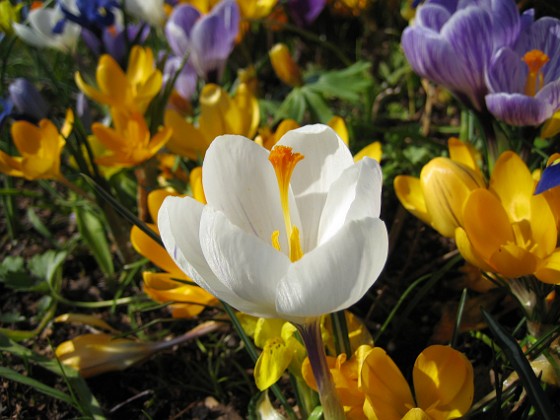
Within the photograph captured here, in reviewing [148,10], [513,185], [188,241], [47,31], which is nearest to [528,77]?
[513,185]

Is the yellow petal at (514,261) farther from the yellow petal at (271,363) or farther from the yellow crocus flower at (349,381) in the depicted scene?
the yellow petal at (271,363)

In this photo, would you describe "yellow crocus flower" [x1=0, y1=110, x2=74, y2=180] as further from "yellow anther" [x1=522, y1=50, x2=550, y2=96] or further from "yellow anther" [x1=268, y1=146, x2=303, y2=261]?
"yellow anther" [x1=522, y1=50, x2=550, y2=96]

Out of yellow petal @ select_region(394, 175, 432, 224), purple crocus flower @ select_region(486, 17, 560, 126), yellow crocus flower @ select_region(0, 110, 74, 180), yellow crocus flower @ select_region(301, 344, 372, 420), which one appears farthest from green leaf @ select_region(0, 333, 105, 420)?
purple crocus flower @ select_region(486, 17, 560, 126)

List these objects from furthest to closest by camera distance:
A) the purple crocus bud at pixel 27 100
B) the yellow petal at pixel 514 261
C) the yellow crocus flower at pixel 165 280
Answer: the purple crocus bud at pixel 27 100 < the yellow crocus flower at pixel 165 280 < the yellow petal at pixel 514 261

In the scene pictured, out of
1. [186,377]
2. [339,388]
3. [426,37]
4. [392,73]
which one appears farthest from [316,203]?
[392,73]

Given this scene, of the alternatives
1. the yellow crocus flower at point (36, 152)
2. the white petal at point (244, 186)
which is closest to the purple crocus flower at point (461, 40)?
the white petal at point (244, 186)
